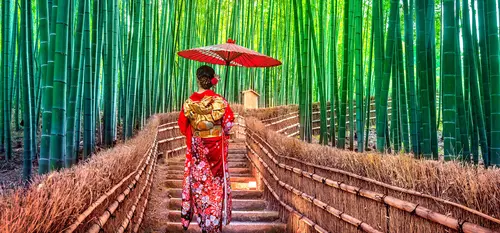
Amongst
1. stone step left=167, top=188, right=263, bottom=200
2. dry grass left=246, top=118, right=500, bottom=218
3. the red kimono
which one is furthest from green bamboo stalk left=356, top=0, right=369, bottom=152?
the red kimono

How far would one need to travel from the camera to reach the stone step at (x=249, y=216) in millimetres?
3637

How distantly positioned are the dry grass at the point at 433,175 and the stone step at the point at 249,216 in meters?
1.05

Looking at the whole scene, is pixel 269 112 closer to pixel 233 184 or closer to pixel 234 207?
pixel 233 184

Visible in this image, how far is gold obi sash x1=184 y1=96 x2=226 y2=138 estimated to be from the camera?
2.95 meters

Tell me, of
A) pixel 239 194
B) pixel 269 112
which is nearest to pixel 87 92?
pixel 239 194

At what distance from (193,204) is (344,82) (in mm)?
2356

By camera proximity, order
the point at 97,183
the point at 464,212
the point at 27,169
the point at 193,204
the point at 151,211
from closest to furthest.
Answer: the point at 464,212
the point at 97,183
the point at 193,204
the point at 151,211
the point at 27,169

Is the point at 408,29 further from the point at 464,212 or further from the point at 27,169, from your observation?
the point at 27,169

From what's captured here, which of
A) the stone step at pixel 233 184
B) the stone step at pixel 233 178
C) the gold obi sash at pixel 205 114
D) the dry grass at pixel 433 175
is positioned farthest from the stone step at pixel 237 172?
the dry grass at pixel 433 175

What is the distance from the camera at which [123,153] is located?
9.05 ft

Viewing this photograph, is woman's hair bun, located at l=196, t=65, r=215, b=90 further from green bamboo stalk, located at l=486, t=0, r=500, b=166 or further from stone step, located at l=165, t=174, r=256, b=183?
stone step, located at l=165, t=174, r=256, b=183

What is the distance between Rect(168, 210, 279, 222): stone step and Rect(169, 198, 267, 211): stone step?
306mm

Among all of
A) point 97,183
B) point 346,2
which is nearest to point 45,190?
point 97,183

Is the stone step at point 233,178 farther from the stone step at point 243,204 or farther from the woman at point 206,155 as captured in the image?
the woman at point 206,155
